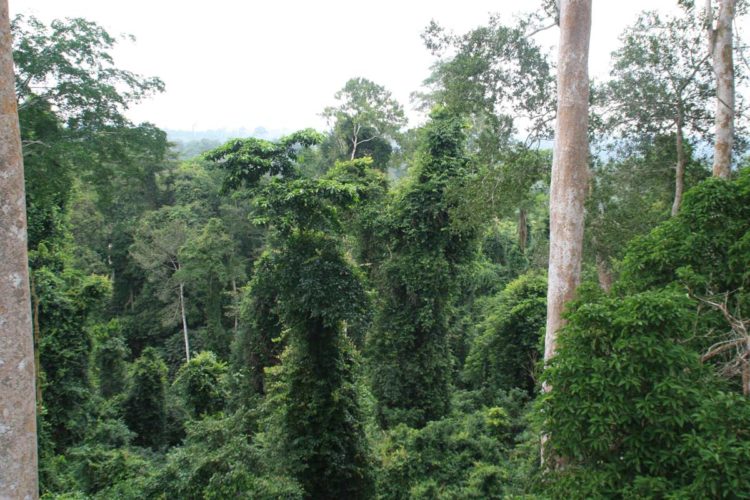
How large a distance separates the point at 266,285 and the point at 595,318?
765 cm

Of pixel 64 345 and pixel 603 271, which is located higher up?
pixel 603 271

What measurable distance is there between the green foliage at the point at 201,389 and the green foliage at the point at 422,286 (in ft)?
14.9

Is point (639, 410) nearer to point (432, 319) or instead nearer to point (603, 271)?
point (603, 271)

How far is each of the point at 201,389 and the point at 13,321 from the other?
11911 millimetres

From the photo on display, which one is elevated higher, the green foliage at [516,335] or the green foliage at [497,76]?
the green foliage at [497,76]

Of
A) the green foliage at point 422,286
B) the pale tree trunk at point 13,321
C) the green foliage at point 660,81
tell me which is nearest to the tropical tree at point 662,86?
the green foliage at point 660,81

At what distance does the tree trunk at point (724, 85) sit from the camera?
5895 mm

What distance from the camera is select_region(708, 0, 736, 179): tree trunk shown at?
5.89 meters

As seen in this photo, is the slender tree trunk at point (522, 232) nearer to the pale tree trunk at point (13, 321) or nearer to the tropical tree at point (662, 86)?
the tropical tree at point (662, 86)

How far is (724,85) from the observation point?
592 cm

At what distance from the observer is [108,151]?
7.69m

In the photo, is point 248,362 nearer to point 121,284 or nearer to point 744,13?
point 744,13

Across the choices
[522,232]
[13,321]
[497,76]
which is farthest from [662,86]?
[522,232]

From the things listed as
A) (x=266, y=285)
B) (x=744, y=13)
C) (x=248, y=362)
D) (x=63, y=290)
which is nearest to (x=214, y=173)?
(x=63, y=290)
